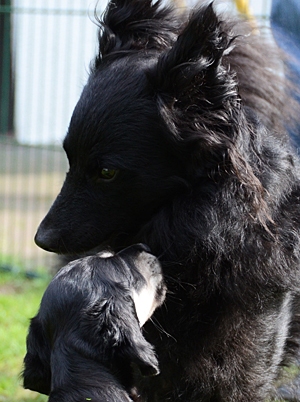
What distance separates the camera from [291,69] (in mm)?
4293

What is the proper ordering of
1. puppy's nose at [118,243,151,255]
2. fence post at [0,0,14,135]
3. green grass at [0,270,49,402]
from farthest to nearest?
fence post at [0,0,14,135]
green grass at [0,270,49,402]
puppy's nose at [118,243,151,255]

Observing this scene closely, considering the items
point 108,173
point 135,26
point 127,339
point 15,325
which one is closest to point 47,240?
point 108,173

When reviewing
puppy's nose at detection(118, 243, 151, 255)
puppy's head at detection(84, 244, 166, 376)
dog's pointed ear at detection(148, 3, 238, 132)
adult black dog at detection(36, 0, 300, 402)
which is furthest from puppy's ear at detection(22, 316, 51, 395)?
dog's pointed ear at detection(148, 3, 238, 132)

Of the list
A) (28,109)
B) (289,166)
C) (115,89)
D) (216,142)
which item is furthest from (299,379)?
(28,109)

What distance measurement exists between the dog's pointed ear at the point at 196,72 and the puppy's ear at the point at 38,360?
1.02 m

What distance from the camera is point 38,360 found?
253cm

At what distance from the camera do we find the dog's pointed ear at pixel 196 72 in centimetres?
284

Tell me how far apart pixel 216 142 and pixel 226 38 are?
1.44ft

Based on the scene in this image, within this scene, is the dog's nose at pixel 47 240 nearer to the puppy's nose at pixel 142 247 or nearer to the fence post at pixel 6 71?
the puppy's nose at pixel 142 247

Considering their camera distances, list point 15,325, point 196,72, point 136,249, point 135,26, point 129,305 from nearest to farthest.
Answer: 1. point 129,305
2. point 136,249
3. point 196,72
4. point 135,26
5. point 15,325

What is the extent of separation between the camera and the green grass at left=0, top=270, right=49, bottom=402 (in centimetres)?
434

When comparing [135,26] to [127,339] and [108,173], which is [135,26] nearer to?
[108,173]

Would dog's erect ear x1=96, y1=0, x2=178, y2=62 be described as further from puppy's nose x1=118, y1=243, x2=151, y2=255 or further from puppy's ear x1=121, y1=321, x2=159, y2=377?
puppy's ear x1=121, y1=321, x2=159, y2=377

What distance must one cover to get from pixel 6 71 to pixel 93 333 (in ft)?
21.5
